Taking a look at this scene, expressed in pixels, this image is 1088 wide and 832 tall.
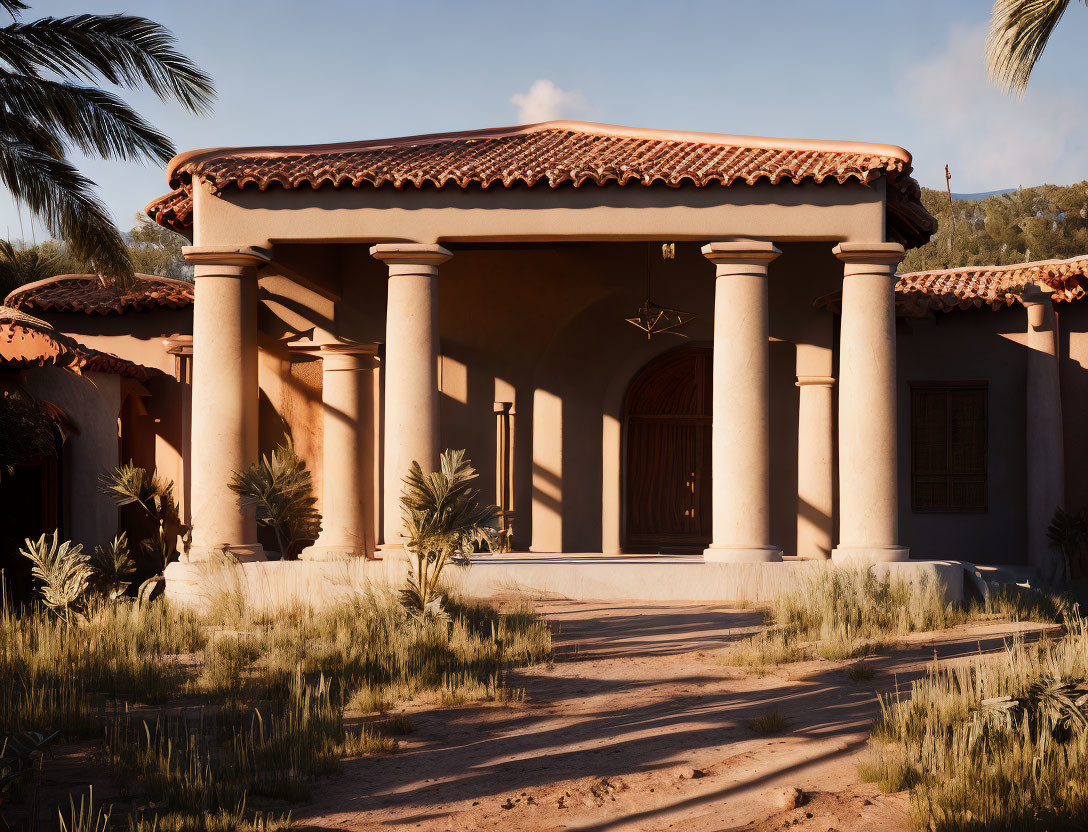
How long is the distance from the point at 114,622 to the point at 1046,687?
7.93m

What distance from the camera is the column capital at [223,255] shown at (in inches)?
484

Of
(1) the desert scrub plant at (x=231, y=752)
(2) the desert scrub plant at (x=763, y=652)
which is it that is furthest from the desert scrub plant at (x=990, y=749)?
(1) the desert scrub plant at (x=231, y=752)

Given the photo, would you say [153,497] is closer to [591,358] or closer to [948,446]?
[591,358]

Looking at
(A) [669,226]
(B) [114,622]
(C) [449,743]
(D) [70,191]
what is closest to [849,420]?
(A) [669,226]

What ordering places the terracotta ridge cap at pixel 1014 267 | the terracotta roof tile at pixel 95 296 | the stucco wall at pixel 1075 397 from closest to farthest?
1. the stucco wall at pixel 1075 397
2. the terracotta ridge cap at pixel 1014 267
3. the terracotta roof tile at pixel 95 296

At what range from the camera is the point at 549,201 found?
1242 centimetres

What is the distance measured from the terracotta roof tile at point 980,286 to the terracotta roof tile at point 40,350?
10015mm

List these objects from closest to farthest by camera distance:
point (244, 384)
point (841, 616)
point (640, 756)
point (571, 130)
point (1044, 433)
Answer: point (640, 756) < point (841, 616) < point (244, 384) < point (571, 130) < point (1044, 433)

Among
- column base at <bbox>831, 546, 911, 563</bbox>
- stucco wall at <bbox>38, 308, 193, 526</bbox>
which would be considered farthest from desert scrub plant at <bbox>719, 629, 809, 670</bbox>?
stucco wall at <bbox>38, 308, 193, 526</bbox>

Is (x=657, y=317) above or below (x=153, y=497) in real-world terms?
above

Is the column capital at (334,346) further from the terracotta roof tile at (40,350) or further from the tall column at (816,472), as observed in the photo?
the tall column at (816,472)

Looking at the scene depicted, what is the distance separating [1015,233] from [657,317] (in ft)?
113

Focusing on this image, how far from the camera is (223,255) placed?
40.4 feet

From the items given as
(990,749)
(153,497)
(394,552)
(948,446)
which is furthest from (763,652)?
(948,446)
